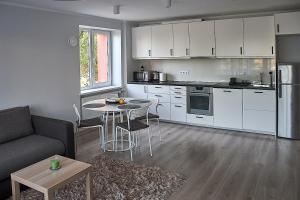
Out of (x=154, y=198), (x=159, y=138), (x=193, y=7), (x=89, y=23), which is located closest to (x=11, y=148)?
(x=154, y=198)

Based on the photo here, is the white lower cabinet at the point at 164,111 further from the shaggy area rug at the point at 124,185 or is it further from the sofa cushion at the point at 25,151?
the sofa cushion at the point at 25,151

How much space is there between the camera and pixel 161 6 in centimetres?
464

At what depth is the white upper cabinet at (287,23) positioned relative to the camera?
4680 mm

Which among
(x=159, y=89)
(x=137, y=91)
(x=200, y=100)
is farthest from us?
(x=137, y=91)

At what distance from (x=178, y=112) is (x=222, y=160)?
2167 mm

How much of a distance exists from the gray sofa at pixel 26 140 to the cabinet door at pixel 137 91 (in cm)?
291

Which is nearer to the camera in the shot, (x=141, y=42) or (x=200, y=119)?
(x=200, y=119)

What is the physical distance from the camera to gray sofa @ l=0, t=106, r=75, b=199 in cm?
292

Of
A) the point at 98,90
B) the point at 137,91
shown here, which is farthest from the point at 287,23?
the point at 98,90

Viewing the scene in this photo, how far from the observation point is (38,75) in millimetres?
4496

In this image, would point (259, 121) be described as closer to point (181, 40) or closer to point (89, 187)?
point (181, 40)

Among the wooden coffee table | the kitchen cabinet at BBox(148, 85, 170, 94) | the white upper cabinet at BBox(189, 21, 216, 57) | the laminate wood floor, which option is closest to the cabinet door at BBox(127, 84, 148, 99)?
the kitchen cabinet at BBox(148, 85, 170, 94)

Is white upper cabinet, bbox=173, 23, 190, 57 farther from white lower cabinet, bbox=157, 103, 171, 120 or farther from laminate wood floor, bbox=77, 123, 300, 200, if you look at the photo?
laminate wood floor, bbox=77, 123, 300, 200

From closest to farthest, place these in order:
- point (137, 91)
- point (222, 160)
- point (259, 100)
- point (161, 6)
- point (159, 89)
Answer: point (222, 160) < point (161, 6) < point (259, 100) < point (159, 89) < point (137, 91)
